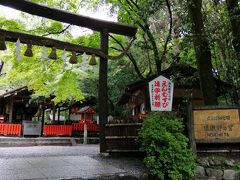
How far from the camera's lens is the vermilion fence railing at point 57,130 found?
78.5 feet

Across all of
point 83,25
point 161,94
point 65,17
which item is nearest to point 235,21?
point 161,94

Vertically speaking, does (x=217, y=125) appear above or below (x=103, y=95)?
below

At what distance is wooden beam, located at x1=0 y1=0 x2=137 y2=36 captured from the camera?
8.92m

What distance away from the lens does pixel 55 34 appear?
12664 millimetres

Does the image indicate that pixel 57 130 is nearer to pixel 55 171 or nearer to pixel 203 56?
pixel 203 56

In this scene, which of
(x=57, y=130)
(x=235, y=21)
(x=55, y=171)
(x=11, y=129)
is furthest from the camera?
(x=57, y=130)

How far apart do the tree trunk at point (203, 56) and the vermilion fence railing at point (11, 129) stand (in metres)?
18.3

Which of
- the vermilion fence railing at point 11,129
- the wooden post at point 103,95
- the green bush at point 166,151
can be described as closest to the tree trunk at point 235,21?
the green bush at point 166,151

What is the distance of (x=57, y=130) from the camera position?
79.2 ft

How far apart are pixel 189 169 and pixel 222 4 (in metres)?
8.19

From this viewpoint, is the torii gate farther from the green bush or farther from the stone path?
the green bush

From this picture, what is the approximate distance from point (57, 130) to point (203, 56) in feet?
58.6

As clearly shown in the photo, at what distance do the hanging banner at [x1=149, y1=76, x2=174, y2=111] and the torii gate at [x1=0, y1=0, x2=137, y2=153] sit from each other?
5.86 ft

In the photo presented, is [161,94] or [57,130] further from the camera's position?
[57,130]
